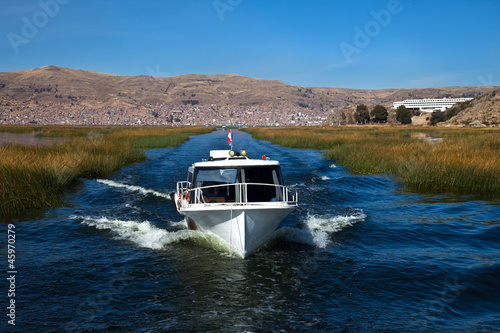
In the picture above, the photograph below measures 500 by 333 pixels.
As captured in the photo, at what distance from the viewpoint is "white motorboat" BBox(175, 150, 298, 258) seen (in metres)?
10.3

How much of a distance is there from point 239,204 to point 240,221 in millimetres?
460

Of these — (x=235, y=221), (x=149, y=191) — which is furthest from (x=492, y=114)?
(x=235, y=221)

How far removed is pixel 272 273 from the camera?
10117mm

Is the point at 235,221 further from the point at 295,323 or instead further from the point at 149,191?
the point at 149,191

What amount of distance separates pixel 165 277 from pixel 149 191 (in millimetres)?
12315

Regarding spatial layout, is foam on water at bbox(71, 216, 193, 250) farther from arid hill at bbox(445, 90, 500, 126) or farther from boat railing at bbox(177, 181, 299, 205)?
arid hill at bbox(445, 90, 500, 126)

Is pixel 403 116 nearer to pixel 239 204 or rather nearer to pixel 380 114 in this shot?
pixel 380 114

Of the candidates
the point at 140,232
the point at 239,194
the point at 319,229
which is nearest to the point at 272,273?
the point at 239,194

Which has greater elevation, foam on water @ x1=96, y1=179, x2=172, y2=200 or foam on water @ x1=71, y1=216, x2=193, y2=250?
foam on water @ x1=96, y1=179, x2=172, y2=200

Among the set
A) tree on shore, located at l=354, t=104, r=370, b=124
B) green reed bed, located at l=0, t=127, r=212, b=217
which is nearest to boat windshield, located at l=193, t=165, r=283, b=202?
green reed bed, located at l=0, t=127, r=212, b=217

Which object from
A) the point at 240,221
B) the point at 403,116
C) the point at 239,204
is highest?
the point at 403,116

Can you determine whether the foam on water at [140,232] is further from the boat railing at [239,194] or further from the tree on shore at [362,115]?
the tree on shore at [362,115]

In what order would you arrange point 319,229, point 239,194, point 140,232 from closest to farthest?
point 239,194
point 140,232
point 319,229

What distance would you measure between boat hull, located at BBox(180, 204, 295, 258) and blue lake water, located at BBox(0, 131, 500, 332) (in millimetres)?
530
